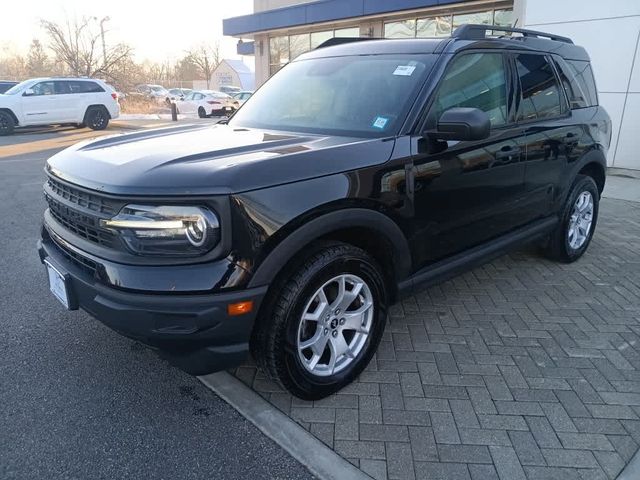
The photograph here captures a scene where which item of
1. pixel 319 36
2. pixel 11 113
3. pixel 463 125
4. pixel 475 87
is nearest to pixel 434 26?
pixel 319 36

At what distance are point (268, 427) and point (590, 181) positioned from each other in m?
3.77

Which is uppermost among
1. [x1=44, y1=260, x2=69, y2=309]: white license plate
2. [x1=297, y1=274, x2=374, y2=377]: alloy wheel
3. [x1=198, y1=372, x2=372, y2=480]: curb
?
[x1=44, y1=260, x2=69, y2=309]: white license plate

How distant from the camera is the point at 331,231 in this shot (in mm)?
2404

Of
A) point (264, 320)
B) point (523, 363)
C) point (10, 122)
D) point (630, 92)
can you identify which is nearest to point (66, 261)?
point (264, 320)

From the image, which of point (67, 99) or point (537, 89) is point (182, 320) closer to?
point (537, 89)

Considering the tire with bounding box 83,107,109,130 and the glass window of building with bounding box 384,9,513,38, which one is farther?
the tire with bounding box 83,107,109,130

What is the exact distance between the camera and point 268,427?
241 centimetres

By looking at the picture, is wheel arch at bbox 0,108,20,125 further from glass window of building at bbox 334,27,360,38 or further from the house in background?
the house in background

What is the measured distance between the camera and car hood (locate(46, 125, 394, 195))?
2.08 meters

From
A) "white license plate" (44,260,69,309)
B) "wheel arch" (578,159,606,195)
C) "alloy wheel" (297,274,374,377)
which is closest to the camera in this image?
"white license plate" (44,260,69,309)

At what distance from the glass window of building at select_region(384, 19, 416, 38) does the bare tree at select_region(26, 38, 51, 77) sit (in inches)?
1281

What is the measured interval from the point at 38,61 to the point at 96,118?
2783 cm

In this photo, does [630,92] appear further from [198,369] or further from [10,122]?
[10,122]

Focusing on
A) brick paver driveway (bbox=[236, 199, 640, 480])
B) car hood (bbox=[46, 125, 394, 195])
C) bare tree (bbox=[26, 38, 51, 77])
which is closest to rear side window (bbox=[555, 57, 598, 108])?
brick paver driveway (bbox=[236, 199, 640, 480])
